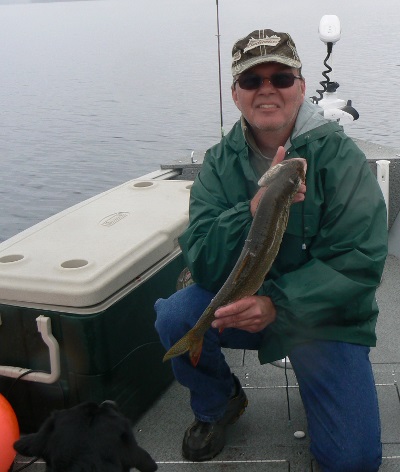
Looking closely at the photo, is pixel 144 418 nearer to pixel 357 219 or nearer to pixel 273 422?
pixel 273 422

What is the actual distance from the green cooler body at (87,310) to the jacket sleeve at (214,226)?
15.8 inches

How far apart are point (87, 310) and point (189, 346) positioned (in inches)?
19.8

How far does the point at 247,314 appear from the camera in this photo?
8.15 ft

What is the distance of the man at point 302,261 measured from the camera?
99.0 inches

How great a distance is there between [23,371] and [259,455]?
1.09 m

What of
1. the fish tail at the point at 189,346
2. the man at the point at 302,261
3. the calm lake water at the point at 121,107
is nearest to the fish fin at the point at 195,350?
the fish tail at the point at 189,346

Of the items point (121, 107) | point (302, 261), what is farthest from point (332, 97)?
point (121, 107)

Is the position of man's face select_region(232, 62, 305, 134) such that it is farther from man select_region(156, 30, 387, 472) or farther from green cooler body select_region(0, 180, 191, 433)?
green cooler body select_region(0, 180, 191, 433)

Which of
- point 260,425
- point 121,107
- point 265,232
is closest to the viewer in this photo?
point 265,232

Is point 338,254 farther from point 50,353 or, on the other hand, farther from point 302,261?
point 50,353

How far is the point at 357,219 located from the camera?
253 centimetres

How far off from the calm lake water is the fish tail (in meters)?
4.38

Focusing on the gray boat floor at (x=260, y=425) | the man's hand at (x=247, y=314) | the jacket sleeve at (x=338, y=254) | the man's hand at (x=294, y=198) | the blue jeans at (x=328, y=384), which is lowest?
the gray boat floor at (x=260, y=425)

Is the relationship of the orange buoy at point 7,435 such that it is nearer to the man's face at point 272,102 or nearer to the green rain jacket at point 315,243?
the green rain jacket at point 315,243
